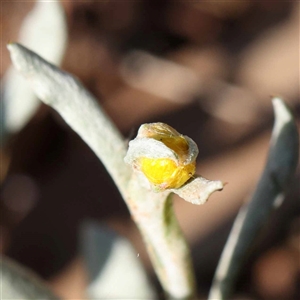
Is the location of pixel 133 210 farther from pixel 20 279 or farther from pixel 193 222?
pixel 193 222

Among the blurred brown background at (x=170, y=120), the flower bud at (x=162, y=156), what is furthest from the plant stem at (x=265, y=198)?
the blurred brown background at (x=170, y=120)

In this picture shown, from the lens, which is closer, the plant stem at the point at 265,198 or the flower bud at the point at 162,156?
the flower bud at the point at 162,156

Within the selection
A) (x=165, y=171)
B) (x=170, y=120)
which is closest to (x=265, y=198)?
(x=165, y=171)

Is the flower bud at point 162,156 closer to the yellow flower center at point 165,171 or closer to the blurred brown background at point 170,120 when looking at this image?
the yellow flower center at point 165,171

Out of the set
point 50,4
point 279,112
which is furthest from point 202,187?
point 50,4

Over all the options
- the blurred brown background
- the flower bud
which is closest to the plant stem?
the flower bud

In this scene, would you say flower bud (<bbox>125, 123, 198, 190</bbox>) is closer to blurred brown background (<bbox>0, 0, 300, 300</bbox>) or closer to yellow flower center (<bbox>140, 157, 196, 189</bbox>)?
yellow flower center (<bbox>140, 157, 196, 189</bbox>)

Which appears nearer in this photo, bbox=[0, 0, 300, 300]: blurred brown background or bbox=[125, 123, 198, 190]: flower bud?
bbox=[125, 123, 198, 190]: flower bud
